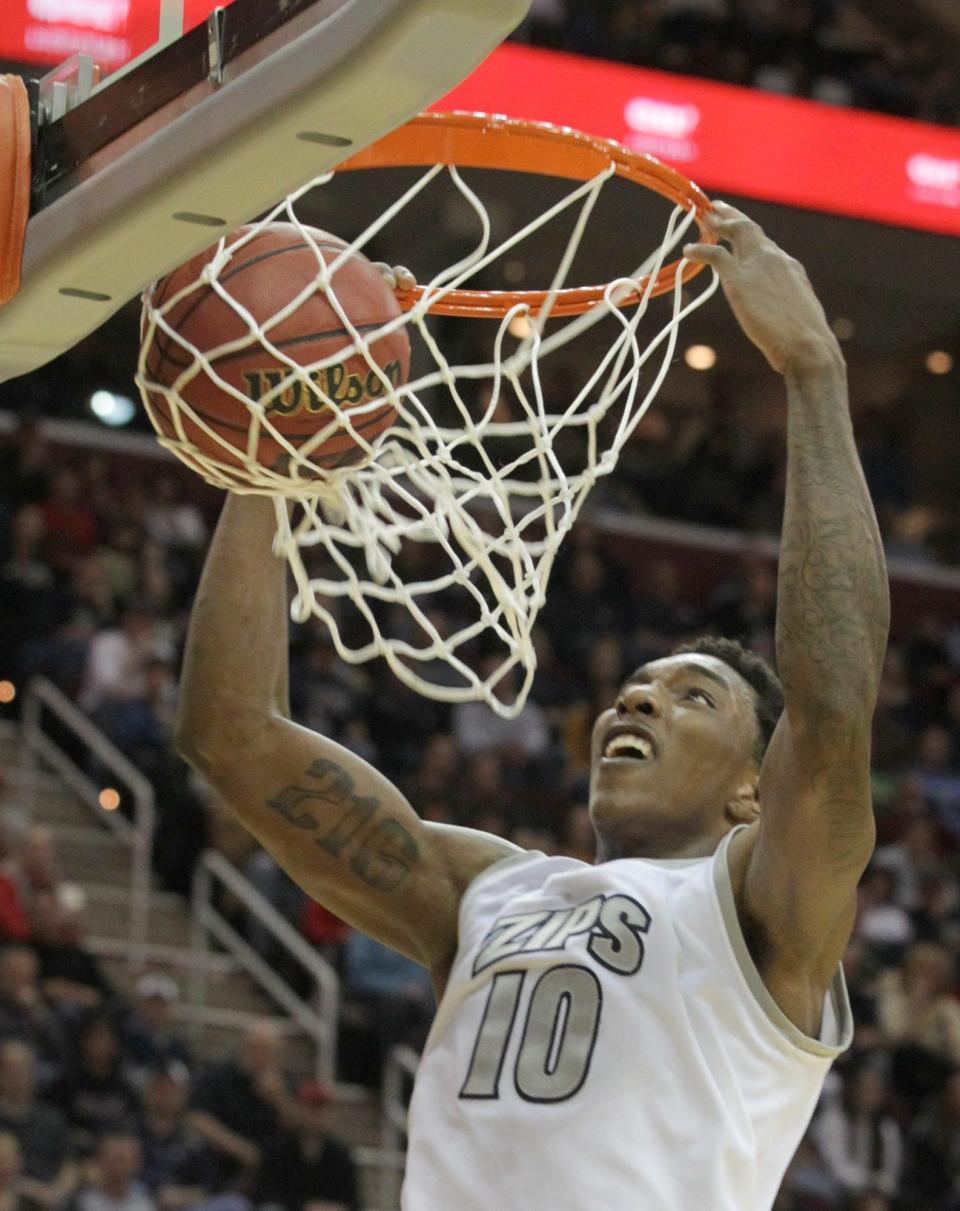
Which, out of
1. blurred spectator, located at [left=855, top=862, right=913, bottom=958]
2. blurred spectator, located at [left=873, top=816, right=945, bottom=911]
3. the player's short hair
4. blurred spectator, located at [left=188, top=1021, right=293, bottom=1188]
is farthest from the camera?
blurred spectator, located at [left=873, top=816, right=945, bottom=911]

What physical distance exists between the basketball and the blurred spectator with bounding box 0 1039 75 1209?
4.00 m

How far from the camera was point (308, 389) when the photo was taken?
2555 millimetres

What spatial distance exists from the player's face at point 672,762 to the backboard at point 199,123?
976 millimetres

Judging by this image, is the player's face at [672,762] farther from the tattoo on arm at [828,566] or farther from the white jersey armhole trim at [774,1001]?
the tattoo on arm at [828,566]

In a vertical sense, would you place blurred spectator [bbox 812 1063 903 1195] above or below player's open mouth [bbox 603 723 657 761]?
below

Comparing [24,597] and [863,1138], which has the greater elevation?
[24,597]

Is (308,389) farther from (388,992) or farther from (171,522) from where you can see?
(171,522)

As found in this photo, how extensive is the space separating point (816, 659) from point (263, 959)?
19.4 feet

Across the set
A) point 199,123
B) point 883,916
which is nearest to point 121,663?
point 883,916

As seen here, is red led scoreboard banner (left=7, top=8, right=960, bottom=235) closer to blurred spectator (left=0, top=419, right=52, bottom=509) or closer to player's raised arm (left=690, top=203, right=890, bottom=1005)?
blurred spectator (left=0, top=419, right=52, bottom=509)

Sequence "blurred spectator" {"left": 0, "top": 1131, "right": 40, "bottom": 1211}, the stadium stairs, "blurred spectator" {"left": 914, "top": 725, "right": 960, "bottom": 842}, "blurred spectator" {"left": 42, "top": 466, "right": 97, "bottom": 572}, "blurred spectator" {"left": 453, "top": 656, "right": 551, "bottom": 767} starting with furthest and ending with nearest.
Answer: "blurred spectator" {"left": 914, "top": 725, "right": 960, "bottom": 842}
"blurred spectator" {"left": 453, "top": 656, "right": 551, "bottom": 767}
"blurred spectator" {"left": 42, "top": 466, "right": 97, "bottom": 572}
the stadium stairs
"blurred spectator" {"left": 0, "top": 1131, "right": 40, "bottom": 1211}

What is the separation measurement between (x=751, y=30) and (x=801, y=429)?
915 cm

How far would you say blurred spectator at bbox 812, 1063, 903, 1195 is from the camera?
7.73 m

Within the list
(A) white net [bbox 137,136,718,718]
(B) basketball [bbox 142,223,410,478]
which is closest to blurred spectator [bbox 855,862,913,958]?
(A) white net [bbox 137,136,718,718]
